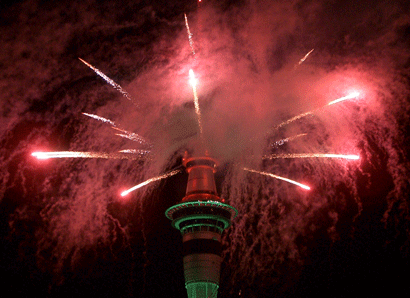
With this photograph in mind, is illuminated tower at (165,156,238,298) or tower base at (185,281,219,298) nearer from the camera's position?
tower base at (185,281,219,298)

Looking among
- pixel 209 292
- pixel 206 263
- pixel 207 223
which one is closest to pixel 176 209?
pixel 207 223

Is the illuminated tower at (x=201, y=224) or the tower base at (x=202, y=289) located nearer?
the tower base at (x=202, y=289)

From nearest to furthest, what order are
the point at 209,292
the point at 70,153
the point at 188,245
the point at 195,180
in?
the point at 70,153 < the point at 209,292 < the point at 188,245 < the point at 195,180

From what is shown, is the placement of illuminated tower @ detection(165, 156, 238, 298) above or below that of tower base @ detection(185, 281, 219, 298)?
above

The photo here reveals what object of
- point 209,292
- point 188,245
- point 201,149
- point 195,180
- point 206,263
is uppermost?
point 201,149

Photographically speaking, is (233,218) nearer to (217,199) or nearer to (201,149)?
(217,199)

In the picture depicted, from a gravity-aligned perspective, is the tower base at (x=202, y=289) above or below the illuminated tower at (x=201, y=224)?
below

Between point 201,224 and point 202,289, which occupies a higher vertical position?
point 201,224

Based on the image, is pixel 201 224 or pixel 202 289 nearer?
pixel 202 289
